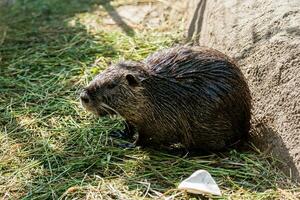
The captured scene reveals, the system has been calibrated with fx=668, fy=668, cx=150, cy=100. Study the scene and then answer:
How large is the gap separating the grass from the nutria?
18 centimetres

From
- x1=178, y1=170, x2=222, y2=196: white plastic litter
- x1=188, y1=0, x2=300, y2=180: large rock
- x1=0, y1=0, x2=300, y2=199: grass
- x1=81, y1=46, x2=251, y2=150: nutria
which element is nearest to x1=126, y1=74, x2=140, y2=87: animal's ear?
x1=81, y1=46, x2=251, y2=150: nutria

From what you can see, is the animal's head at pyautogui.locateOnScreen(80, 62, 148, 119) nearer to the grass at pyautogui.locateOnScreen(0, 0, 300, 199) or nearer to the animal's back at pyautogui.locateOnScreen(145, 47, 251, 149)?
the animal's back at pyautogui.locateOnScreen(145, 47, 251, 149)

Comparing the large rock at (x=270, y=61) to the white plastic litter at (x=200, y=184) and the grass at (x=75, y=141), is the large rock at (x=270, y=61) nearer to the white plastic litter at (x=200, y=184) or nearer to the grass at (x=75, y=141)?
the grass at (x=75, y=141)

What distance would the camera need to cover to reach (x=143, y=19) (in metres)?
6.75

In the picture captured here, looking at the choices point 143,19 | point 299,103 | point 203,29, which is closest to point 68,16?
point 143,19

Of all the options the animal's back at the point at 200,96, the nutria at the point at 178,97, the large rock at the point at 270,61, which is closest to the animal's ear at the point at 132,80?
the nutria at the point at 178,97

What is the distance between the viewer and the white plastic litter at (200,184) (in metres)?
3.84

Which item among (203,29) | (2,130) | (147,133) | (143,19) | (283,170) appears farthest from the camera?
(143,19)

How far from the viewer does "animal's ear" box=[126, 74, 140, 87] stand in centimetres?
430

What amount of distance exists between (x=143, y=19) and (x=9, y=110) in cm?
209

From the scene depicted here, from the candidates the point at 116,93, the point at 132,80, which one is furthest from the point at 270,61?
the point at 116,93

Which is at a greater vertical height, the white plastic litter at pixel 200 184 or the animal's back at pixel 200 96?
the animal's back at pixel 200 96

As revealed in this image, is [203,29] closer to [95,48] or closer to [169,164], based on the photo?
[95,48]

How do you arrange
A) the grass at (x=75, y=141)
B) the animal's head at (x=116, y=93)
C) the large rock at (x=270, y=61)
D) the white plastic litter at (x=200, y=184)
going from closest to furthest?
the white plastic litter at (x=200, y=184) < the grass at (x=75, y=141) < the large rock at (x=270, y=61) < the animal's head at (x=116, y=93)
